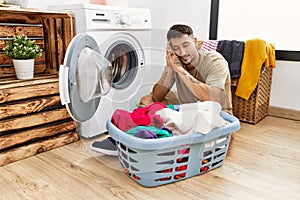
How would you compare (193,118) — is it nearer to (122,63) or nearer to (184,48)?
(184,48)

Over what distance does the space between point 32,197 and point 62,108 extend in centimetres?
67

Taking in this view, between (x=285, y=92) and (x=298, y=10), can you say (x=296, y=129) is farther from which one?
(x=298, y=10)

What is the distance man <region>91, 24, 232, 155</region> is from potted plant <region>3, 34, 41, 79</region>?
0.61 meters

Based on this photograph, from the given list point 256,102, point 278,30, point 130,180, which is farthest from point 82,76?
point 278,30

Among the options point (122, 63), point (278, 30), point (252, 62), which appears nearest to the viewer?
point (122, 63)

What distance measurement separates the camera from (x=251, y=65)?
2.09 metres

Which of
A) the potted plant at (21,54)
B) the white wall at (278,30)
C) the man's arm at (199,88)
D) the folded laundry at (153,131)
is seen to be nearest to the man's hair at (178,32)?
the man's arm at (199,88)

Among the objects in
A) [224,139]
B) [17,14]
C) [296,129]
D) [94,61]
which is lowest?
[296,129]

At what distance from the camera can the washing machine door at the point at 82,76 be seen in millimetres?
1421

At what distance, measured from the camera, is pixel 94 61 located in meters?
1.51

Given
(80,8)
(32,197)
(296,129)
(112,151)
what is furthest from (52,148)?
(296,129)

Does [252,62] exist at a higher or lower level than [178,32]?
lower

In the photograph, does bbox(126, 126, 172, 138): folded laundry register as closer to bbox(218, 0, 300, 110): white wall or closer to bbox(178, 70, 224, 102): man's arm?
bbox(178, 70, 224, 102): man's arm

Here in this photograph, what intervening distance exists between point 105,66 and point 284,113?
1.61m
